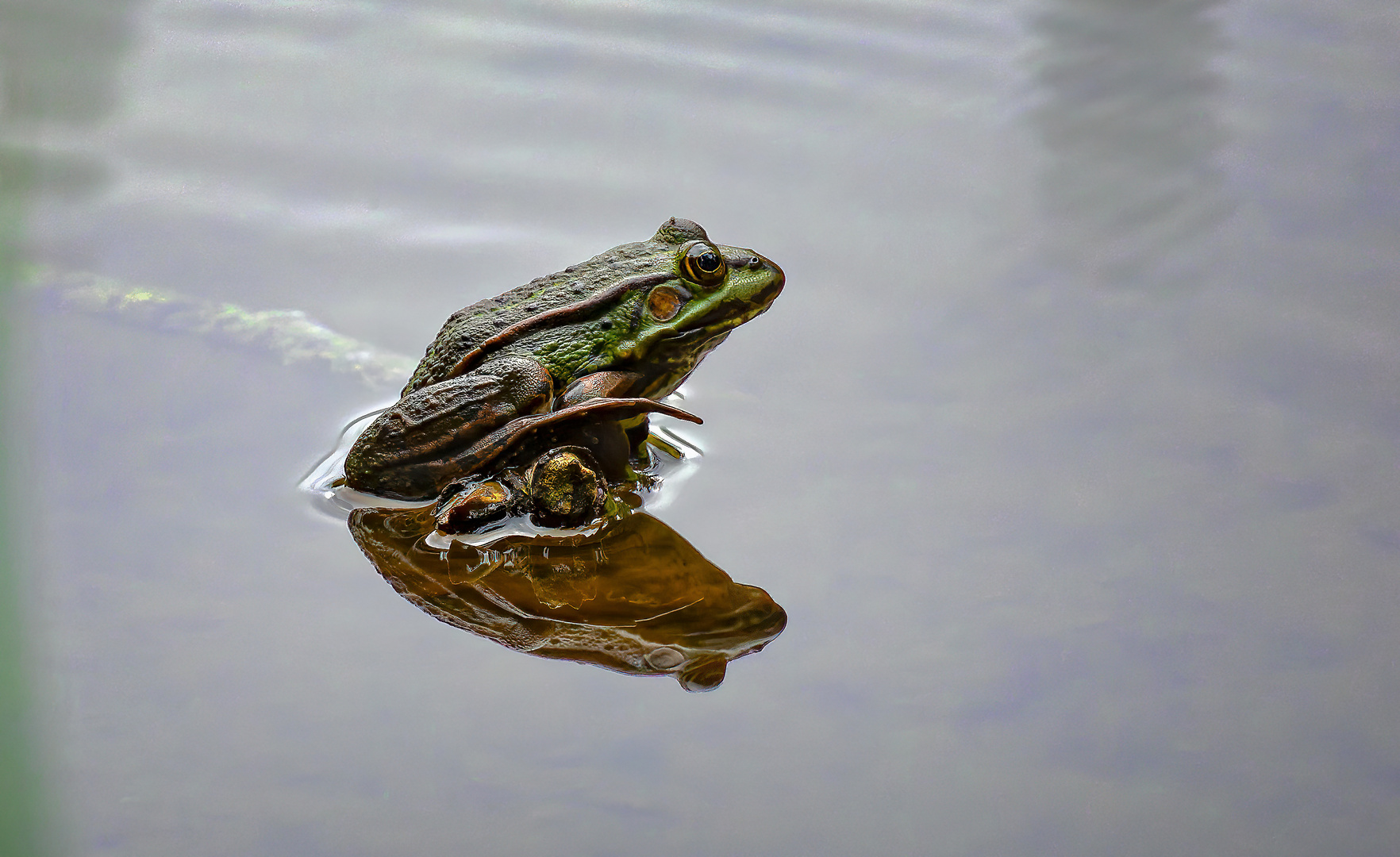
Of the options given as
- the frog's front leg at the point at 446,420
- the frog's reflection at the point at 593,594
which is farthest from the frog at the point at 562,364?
the frog's reflection at the point at 593,594

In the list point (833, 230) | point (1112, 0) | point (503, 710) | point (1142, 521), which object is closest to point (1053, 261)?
point (833, 230)

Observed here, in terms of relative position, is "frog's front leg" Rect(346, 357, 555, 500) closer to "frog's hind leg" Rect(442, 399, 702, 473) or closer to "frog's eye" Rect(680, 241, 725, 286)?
"frog's hind leg" Rect(442, 399, 702, 473)

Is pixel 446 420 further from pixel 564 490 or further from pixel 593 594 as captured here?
pixel 593 594

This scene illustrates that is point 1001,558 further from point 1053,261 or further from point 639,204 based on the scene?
point 639,204

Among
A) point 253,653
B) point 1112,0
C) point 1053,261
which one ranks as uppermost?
point 1112,0

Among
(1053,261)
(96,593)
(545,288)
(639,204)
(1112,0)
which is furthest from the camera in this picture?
(1112,0)

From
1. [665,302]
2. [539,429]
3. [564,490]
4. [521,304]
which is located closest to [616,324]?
[665,302]
